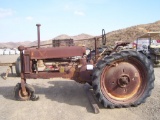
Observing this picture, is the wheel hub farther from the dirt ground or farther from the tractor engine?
the tractor engine

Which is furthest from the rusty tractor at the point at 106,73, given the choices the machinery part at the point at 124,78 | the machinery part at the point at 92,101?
the machinery part at the point at 92,101

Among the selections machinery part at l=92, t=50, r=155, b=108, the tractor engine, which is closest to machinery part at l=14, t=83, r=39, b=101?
the tractor engine

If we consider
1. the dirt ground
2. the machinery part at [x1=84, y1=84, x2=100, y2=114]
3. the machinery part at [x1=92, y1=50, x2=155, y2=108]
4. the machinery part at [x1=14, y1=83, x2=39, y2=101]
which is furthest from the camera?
the machinery part at [x1=14, y1=83, x2=39, y2=101]

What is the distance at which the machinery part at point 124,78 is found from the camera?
6027 millimetres

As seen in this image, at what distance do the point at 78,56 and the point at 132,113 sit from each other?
2.36m

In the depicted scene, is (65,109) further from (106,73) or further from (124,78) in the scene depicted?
(124,78)

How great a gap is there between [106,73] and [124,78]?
454 millimetres

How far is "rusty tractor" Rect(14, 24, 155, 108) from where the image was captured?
6047 mm

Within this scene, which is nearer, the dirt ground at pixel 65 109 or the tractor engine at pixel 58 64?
the dirt ground at pixel 65 109

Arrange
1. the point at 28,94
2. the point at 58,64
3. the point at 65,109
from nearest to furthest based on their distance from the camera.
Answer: the point at 65,109, the point at 28,94, the point at 58,64

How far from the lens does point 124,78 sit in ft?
20.3

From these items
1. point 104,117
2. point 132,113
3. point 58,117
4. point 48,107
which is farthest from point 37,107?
point 132,113

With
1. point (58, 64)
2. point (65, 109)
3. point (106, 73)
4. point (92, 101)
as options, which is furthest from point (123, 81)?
point (58, 64)

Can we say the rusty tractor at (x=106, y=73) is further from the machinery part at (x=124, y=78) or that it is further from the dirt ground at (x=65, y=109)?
the dirt ground at (x=65, y=109)
